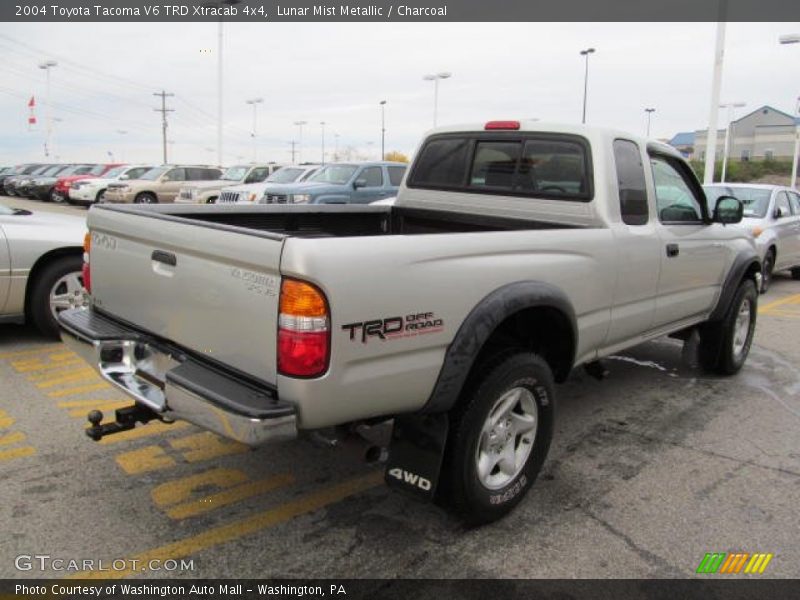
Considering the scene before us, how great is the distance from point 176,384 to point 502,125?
9.27 ft

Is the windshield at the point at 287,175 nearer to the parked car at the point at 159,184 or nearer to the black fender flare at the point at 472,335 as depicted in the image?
the parked car at the point at 159,184

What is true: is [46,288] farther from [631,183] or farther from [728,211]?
[728,211]

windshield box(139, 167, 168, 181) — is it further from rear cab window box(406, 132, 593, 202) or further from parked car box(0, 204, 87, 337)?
rear cab window box(406, 132, 593, 202)

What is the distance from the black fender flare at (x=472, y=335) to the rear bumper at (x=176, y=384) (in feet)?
2.24

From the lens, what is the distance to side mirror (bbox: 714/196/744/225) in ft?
16.4

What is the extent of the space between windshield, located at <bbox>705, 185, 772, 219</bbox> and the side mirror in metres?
5.75

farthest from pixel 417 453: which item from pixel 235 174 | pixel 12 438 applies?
pixel 235 174

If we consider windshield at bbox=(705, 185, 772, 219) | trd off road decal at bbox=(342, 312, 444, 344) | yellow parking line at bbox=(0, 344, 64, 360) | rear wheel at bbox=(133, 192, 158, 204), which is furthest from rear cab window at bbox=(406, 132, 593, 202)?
rear wheel at bbox=(133, 192, 158, 204)

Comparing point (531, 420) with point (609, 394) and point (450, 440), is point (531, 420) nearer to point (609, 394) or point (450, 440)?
point (450, 440)

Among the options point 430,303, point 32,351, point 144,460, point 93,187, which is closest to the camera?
point 430,303

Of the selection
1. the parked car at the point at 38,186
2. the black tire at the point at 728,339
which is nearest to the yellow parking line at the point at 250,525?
the black tire at the point at 728,339

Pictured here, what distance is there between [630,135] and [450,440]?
250cm

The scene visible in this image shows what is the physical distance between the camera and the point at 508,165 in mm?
4445

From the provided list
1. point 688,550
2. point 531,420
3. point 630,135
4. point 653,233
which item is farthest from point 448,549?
point 630,135
